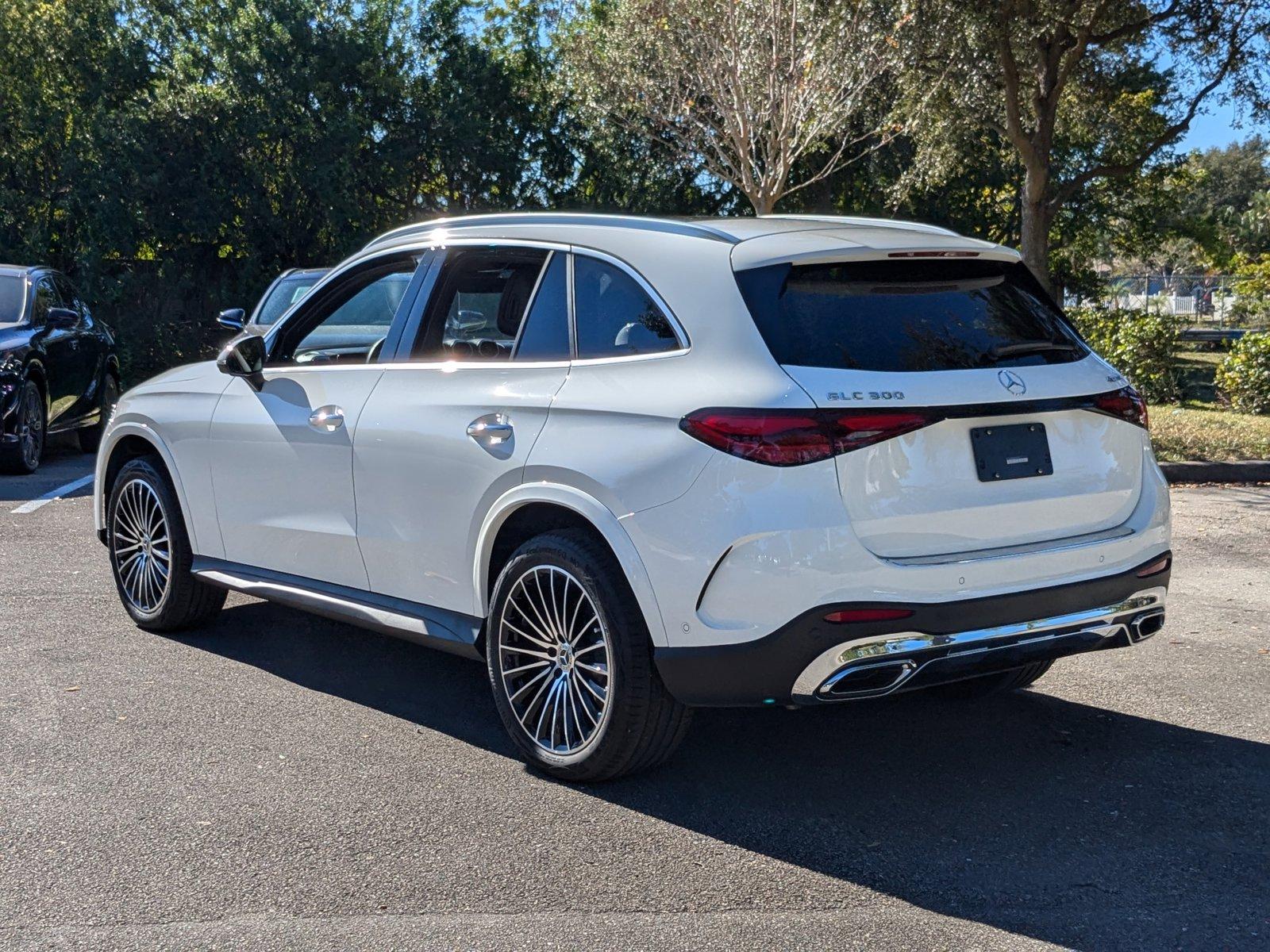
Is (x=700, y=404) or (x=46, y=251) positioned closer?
(x=700, y=404)

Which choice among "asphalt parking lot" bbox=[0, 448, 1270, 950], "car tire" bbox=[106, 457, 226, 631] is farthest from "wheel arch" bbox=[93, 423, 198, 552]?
"asphalt parking lot" bbox=[0, 448, 1270, 950]

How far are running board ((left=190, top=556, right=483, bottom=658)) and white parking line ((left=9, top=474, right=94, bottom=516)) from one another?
4.82m

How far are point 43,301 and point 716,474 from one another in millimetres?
11003

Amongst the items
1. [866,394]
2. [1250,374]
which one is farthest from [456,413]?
[1250,374]

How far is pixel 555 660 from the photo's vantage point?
15.3 feet

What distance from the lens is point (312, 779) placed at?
185 inches

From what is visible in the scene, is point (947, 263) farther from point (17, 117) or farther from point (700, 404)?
point (17, 117)

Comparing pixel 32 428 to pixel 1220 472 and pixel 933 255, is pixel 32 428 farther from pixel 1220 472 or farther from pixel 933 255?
pixel 933 255

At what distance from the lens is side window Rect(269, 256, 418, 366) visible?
5609 mm

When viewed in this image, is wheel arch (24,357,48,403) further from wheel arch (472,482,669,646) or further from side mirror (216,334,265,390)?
wheel arch (472,482,669,646)

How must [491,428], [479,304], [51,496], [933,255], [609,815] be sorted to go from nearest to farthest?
[609,815] → [933,255] → [491,428] → [479,304] → [51,496]

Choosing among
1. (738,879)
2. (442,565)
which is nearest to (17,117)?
(442,565)

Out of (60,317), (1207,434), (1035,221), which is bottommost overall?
(1207,434)

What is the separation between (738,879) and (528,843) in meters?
0.65
